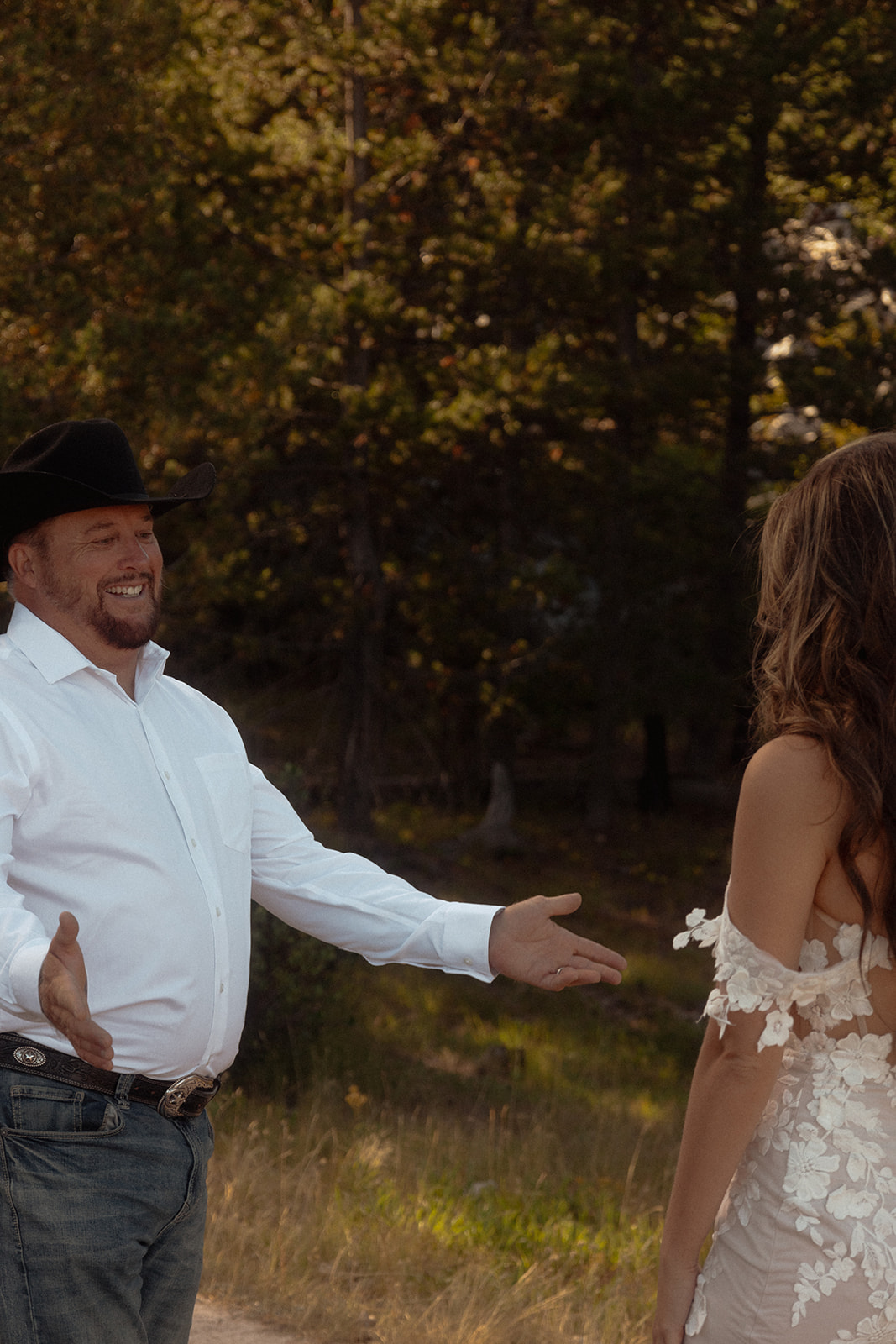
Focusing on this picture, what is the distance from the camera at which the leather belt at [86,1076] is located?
233 centimetres

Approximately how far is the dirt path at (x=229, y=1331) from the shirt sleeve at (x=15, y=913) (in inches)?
89.3

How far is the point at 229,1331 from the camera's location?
13.6ft

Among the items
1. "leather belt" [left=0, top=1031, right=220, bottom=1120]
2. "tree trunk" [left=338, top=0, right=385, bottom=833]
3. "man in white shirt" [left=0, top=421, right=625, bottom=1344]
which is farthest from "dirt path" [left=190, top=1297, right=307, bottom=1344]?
"tree trunk" [left=338, top=0, right=385, bottom=833]

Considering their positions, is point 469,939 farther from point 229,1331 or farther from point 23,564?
point 229,1331

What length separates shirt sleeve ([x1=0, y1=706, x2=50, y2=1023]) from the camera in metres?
2.10

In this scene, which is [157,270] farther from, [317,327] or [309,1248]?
[309,1248]

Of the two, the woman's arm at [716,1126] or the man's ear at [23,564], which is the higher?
the man's ear at [23,564]

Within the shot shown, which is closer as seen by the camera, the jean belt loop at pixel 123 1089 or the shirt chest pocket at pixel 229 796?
the jean belt loop at pixel 123 1089

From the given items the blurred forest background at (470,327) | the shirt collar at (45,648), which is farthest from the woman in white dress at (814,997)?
the blurred forest background at (470,327)

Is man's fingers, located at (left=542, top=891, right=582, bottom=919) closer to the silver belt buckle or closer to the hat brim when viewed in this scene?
the silver belt buckle

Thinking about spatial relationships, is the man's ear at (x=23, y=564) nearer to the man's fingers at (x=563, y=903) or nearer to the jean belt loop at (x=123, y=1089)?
the jean belt loop at (x=123, y=1089)

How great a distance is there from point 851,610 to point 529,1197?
459 cm

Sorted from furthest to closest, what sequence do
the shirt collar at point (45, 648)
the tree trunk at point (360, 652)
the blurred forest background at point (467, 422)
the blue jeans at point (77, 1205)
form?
the tree trunk at point (360, 652) < the blurred forest background at point (467, 422) < the shirt collar at point (45, 648) < the blue jeans at point (77, 1205)

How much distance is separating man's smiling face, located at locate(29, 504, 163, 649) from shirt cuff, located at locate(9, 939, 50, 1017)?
0.74m
